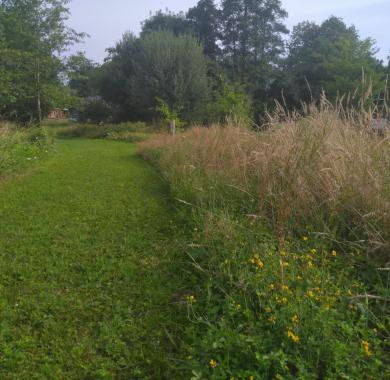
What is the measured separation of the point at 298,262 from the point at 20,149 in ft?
28.7

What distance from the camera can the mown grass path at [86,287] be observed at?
2113mm

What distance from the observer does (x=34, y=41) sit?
18.2 meters

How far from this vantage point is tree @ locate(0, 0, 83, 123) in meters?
17.6

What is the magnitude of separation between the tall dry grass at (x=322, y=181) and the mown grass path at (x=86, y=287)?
40.5 inches

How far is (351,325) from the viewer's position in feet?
6.53

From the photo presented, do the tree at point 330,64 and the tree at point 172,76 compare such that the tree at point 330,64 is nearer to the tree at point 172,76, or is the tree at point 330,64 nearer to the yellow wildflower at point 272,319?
the tree at point 172,76

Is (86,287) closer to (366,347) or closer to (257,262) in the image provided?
(257,262)

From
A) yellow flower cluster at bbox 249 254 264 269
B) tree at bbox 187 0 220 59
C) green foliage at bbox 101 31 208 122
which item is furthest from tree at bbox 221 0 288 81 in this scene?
yellow flower cluster at bbox 249 254 264 269

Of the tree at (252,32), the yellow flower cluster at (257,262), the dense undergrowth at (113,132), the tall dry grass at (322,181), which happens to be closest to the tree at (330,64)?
the tree at (252,32)

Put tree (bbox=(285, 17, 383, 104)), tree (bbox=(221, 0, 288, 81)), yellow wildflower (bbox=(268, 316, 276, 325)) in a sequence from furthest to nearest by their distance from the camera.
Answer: tree (bbox=(221, 0, 288, 81)) → tree (bbox=(285, 17, 383, 104)) → yellow wildflower (bbox=(268, 316, 276, 325))

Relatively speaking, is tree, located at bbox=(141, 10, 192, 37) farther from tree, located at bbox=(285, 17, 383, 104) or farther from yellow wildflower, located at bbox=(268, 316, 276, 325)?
yellow wildflower, located at bbox=(268, 316, 276, 325)

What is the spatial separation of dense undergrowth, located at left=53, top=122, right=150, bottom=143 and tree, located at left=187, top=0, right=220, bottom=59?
1853cm

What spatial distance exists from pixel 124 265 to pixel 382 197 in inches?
93.1

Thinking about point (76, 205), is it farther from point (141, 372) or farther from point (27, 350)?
point (141, 372)
